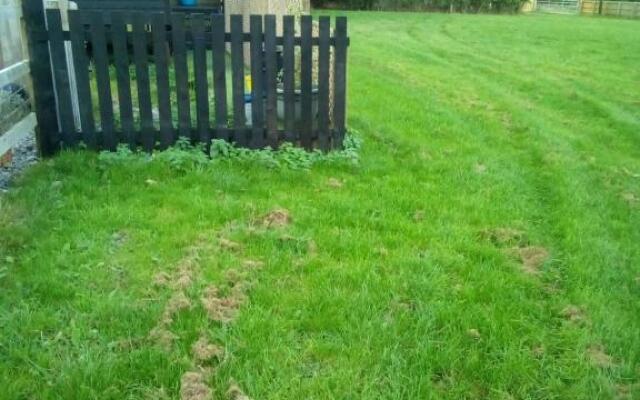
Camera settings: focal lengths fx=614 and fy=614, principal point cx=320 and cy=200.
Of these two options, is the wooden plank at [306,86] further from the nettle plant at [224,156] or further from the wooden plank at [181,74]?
the wooden plank at [181,74]

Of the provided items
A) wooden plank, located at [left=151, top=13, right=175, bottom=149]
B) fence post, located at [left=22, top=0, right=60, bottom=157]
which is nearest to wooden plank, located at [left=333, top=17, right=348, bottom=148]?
wooden plank, located at [left=151, top=13, right=175, bottom=149]

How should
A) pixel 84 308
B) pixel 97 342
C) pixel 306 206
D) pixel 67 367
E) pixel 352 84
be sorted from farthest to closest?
pixel 352 84 → pixel 306 206 → pixel 84 308 → pixel 97 342 → pixel 67 367

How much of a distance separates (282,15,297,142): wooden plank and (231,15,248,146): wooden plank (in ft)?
1.23

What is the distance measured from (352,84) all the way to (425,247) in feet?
18.4

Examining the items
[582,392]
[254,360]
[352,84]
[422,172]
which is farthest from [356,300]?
[352,84]

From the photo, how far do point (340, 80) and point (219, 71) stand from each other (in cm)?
109

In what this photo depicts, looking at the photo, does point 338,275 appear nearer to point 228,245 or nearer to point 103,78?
point 228,245

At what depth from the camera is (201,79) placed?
216 inches

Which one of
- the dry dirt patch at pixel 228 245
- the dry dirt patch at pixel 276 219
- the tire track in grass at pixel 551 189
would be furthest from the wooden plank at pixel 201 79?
the tire track in grass at pixel 551 189

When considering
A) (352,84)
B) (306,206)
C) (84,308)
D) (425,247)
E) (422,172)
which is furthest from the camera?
(352,84)

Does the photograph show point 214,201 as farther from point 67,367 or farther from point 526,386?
point 526,386

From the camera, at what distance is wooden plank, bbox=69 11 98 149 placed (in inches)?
206

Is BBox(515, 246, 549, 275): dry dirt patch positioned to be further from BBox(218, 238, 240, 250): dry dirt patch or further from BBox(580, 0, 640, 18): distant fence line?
BBox(580, 0, 640, 18): distant fence line

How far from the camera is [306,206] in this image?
447cm
